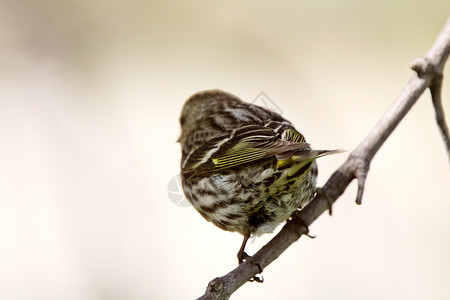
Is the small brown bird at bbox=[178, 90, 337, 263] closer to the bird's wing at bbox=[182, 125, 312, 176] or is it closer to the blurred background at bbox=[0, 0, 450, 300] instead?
the bird's wing at bbox=[182, 125, 312, 176]

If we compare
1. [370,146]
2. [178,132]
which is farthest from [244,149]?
[178,132]

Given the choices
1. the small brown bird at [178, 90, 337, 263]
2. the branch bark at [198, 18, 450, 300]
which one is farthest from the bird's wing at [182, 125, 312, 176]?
the branch bark at [198, 18, 450, 300]

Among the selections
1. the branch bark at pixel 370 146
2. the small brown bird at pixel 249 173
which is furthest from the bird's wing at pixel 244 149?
the branch bark at pixel 370 146

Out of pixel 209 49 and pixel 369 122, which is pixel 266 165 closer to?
pixel 369 122

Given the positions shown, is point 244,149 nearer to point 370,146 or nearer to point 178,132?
point 370,146

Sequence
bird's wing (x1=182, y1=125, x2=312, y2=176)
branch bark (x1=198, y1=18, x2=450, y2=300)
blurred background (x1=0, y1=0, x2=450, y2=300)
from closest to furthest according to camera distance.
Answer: bird's wing (x1=182, y1=125, x2=312, y2=176), branch bark (x1=198, y1=18, x2=450, y2=300), blurred background (x1=0, y1=0, x2=450, y2=300)

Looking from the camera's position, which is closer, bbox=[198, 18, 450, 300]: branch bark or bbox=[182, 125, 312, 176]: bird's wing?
bbox=[182, 125, 312, 176]: bird's wing

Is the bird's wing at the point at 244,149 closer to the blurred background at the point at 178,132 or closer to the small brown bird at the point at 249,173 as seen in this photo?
the small brown bird at the point at 249,173
